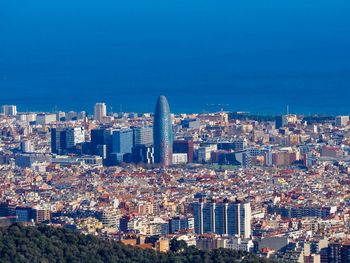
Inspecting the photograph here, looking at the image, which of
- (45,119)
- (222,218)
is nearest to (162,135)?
(45,119)

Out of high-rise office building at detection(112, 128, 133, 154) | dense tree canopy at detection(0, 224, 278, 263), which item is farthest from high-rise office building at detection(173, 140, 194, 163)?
dense tree canopy at detection(0, 224, 278, 263)

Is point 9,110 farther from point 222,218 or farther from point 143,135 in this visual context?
point 222,218

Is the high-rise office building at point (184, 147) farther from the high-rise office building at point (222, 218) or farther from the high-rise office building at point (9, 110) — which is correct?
the high-rise office building at point (222, 218)

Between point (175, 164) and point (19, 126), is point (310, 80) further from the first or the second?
point (175, 164)

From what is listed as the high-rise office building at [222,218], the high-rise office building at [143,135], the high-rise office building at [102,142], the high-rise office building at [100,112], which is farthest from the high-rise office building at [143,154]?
the high-rise office building at [222,218]

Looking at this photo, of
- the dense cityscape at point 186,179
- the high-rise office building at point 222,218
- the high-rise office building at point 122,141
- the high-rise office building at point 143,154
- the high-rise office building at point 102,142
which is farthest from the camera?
the high-rise office building at point 122,141

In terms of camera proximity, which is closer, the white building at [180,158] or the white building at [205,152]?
the white building at [180,158]

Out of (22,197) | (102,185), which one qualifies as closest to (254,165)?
(102,185)
